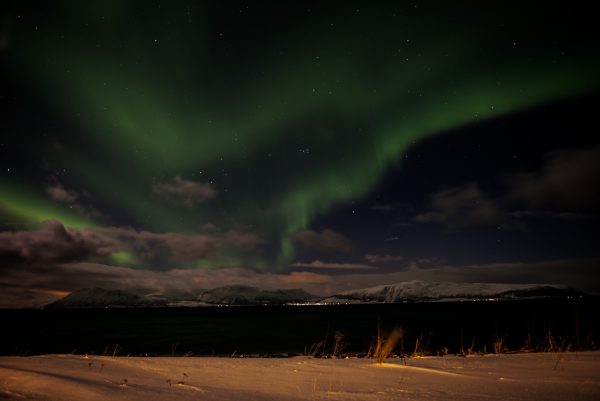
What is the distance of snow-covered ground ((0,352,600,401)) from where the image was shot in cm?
523

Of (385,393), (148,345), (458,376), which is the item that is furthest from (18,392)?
(148,345)

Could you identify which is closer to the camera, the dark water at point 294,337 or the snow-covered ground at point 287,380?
the snow-covered ground at point 287,380

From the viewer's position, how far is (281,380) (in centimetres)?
694

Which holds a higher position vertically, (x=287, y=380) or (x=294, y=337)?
(x=287, y=380)

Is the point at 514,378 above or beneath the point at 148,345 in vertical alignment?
above

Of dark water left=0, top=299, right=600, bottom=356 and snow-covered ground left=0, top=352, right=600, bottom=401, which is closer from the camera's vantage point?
snow-covered ground left=0, top=352, right=600, bottom=401

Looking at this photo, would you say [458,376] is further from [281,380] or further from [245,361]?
[245,361]

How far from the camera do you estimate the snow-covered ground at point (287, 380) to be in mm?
5227

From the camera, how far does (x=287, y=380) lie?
696 cm

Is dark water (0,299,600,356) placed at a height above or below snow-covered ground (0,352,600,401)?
below

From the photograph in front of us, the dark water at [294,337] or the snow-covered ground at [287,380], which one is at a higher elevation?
the snow-covered ground at [287,380]

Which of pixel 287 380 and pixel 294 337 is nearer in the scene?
pixel 287 380

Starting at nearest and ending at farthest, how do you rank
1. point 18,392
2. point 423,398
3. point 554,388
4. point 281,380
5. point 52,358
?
point 18,392 < point 423,398 < point 554,388 < point 281,380 < point 52,358

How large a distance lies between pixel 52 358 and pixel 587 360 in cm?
1256
